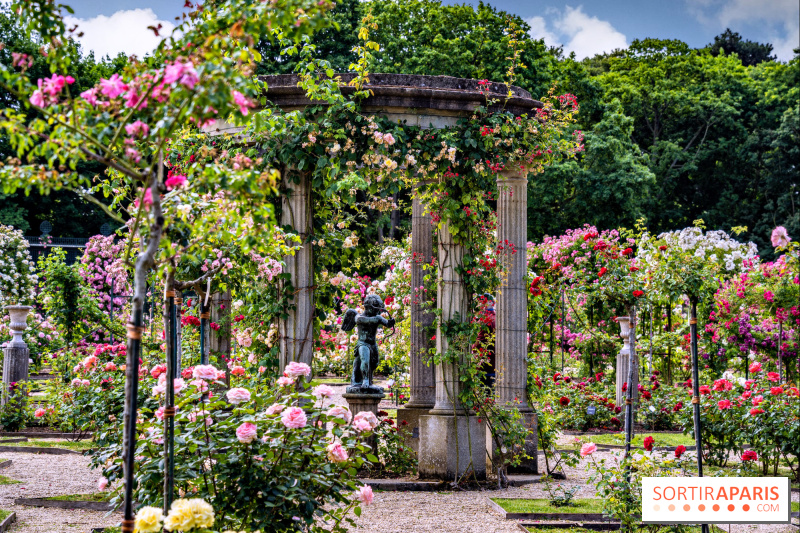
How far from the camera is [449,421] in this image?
7.37m

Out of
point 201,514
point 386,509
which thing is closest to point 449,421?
point 386,509

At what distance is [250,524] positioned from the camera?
12.7ft

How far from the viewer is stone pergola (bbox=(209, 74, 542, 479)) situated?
6824 millimetres

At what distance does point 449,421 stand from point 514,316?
55.9 inches

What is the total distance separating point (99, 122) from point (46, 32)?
0.52 m

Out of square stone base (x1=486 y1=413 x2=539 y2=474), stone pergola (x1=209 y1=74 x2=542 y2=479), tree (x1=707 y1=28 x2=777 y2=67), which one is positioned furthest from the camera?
tree (x1=707 y1=28 x2=777 y2=67)

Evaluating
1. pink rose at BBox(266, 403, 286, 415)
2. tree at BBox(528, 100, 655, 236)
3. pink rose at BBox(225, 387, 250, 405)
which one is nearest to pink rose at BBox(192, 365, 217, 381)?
pink rose at BBox(225, 387, 250, 405)

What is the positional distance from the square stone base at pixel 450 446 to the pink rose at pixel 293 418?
144 inches

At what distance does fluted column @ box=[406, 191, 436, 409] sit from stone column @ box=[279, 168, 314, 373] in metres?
1.49

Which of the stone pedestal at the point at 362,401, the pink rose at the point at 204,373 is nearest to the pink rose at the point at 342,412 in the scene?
the pink rose at the point at 204,373

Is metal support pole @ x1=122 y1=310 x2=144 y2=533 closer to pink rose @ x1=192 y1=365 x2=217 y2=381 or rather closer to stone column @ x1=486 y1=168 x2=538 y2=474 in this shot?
pink rose @ x1=192 y1=365 x2=217 y2=381

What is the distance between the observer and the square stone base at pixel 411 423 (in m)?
8.66

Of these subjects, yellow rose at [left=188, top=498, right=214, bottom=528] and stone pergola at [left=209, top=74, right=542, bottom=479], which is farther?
stone pergola at [left=209, top=74, right=542, bottom=479]

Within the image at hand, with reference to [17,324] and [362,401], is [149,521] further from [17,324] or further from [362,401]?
[17,324]
